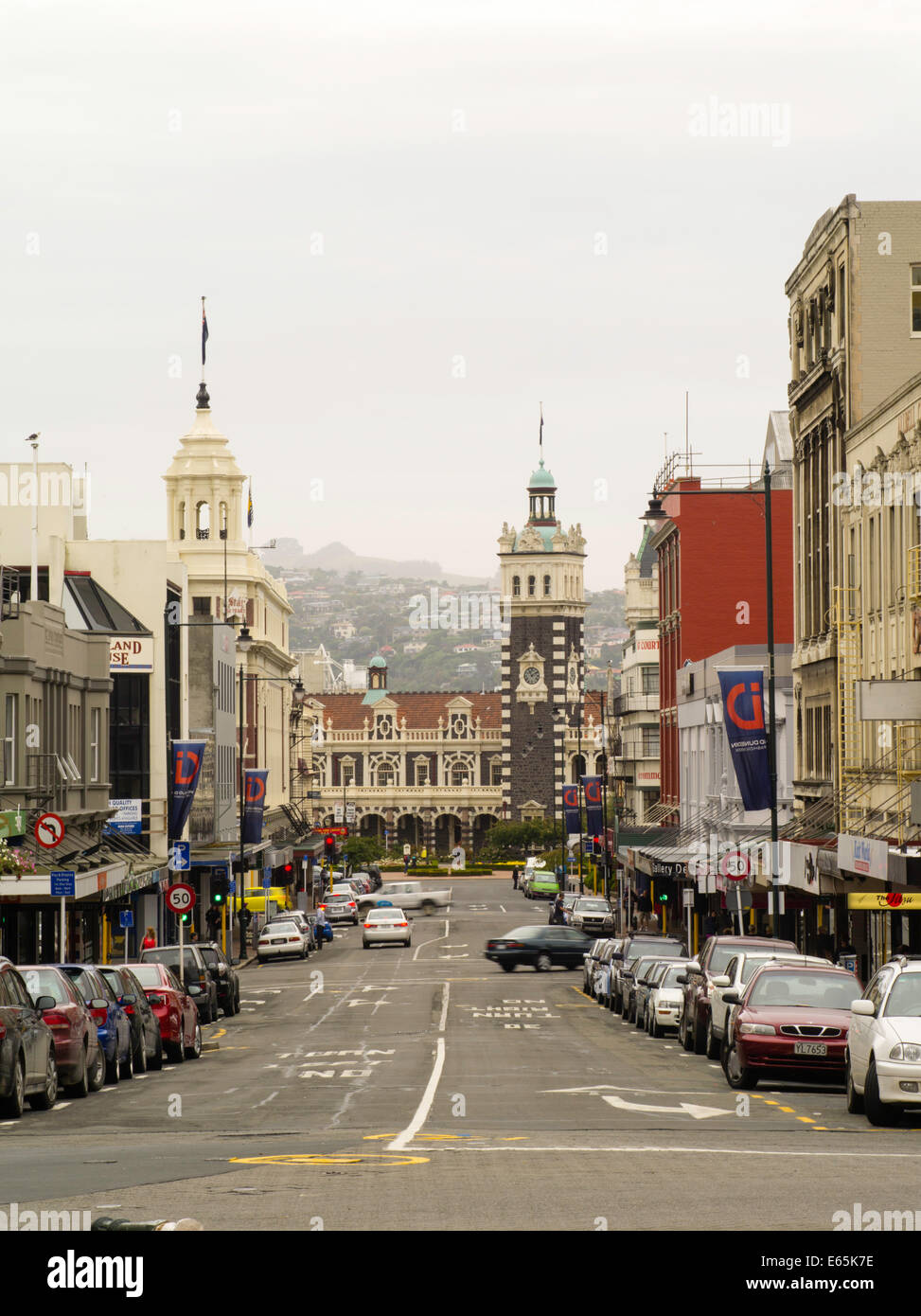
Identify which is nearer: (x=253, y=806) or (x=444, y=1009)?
(x=444, y=1009)

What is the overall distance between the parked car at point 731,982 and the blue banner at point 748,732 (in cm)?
1562

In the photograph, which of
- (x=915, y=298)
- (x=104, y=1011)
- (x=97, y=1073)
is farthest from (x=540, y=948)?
(x=97, y=1073)

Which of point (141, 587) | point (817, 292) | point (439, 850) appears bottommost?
point (439, 850)

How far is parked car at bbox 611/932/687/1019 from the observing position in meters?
38.2

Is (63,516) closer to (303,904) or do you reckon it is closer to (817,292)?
(817,292)

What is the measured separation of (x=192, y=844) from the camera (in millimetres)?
72062

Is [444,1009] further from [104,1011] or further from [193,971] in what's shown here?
[104,1011]

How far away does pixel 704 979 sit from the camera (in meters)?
28.1

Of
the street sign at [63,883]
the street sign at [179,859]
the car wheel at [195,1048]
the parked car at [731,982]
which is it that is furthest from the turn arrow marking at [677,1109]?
the street sign at [179,859]

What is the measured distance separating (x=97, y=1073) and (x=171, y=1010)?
18.6ft

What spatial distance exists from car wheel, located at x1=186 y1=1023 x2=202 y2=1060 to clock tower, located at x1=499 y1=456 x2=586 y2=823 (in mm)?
142777

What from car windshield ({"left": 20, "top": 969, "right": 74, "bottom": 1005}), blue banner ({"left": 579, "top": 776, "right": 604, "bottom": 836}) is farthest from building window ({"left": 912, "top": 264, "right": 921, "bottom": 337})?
blue banner ({"left": 579, "top": 776, "right": 604, "bottom": 836})
